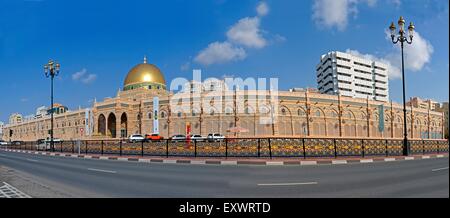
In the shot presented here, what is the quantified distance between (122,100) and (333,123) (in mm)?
46534

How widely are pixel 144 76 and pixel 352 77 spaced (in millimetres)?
70689

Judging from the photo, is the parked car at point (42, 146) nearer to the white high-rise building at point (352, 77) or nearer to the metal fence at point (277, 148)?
the metal fence at point (277, 148)

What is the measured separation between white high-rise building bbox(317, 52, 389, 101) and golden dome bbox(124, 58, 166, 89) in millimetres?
58245

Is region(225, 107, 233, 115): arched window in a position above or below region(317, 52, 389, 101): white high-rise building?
below

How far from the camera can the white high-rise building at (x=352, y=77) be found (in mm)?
94562

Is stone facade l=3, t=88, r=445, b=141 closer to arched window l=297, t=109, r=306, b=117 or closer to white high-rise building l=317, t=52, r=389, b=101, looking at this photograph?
arched window l=297, t=109, r=306, b=117

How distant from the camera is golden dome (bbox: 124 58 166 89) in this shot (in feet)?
220

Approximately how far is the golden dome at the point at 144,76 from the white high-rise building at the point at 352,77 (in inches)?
2293

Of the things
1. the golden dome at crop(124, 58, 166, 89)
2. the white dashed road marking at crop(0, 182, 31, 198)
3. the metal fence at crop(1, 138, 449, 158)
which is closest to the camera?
the white dashed road marking at crop(0, 182, 31, 198)

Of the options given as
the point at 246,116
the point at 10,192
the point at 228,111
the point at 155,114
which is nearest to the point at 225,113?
the point at 228,111

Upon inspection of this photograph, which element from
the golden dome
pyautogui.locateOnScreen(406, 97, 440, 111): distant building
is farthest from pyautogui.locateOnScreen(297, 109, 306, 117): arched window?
pyautogui.locateOnScreen(406, 97, 440, 111): distant building

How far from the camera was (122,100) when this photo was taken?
6222 cm

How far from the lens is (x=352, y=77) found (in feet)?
318

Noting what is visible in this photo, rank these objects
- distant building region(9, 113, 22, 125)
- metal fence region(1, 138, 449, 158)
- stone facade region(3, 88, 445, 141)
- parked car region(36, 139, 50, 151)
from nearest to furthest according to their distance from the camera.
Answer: metal fence region(1, 138, 449, 158)
parked car region(36, 139, 50, 151)
stone facade region(3, 88, 445, 141)
distant building region(9, 113, 22, 125)
